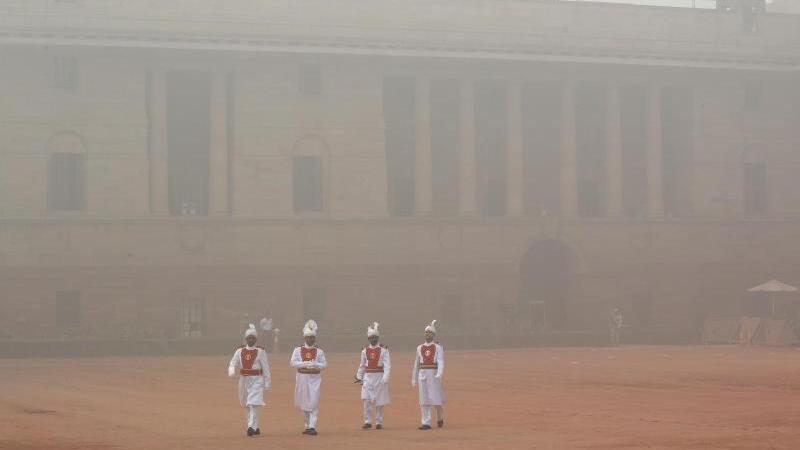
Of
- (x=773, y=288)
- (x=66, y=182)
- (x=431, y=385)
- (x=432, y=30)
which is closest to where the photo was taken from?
(x=431, y=385)

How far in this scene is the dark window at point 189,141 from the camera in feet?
230

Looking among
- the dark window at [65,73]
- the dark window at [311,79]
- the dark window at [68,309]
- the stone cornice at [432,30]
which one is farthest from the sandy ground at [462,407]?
the dark window at [311,79]

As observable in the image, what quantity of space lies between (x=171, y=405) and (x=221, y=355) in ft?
89.0

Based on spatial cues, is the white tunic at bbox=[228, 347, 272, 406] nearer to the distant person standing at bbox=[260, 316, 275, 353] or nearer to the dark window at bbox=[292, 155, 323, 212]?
the distant person standing at bbox=[260, 316, 275, 353]

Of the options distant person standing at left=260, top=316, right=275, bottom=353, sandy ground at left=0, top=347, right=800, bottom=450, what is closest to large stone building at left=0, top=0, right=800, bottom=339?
distant person standing at left=260, top=316, right=275, bottom=353

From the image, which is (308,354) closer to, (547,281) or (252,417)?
(252,417)

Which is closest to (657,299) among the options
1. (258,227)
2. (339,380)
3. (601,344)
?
(601,344)

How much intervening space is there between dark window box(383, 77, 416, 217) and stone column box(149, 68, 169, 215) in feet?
33.8

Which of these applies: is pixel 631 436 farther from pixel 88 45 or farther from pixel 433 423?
pixel 88 45

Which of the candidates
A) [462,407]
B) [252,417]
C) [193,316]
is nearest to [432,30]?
[193,316]

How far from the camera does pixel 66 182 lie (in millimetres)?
68438

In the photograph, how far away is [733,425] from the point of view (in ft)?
93.6

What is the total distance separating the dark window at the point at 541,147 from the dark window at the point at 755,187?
9895 mm

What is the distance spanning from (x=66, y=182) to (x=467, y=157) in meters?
18.2
